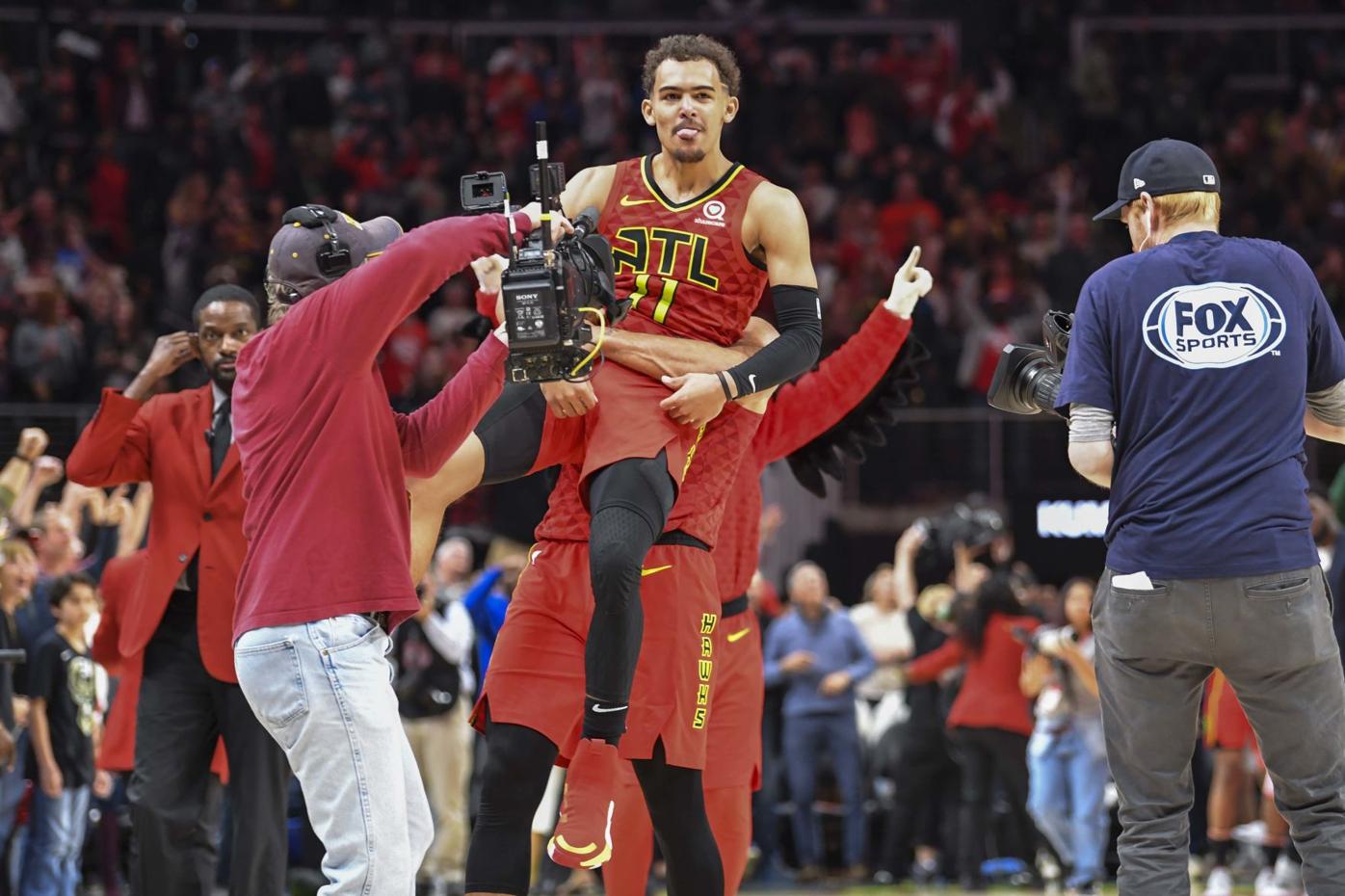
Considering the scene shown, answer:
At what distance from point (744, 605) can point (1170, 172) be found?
2.24 metres

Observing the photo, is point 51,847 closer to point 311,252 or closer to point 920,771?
point 311,252

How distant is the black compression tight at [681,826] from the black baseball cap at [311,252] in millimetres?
1660

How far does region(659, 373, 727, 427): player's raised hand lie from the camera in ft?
17.9

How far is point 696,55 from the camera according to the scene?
18.6 feet

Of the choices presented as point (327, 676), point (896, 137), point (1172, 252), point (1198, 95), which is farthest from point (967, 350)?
point (327, 676)

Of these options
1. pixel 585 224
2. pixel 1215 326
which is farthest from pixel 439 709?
pixel 1215 326

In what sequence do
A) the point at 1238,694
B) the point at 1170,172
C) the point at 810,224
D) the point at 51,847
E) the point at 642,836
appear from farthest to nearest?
the point at 810,224 < the point at 51,847 < the point at 642,836 < the point at 1170,172 < the point at 1238,694

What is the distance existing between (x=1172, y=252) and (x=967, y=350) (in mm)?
11016

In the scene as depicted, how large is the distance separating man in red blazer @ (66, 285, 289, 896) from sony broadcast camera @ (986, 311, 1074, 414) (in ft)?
8.23

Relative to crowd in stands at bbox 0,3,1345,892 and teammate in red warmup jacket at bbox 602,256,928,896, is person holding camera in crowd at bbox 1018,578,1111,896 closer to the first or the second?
crowd in stands at bbox 0,3,1345,892

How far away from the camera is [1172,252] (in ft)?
16.5

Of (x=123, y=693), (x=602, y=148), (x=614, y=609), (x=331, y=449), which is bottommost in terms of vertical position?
(x=123, y=693)

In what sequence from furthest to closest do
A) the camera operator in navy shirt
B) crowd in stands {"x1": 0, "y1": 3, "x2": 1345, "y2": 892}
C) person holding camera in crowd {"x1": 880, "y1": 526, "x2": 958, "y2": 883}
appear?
person holding camera in crowd {"x1": 880, "y1": 526, "x2": 958, "y2": 883}, crowd in stands {"x1": 0, "y1": 3, "x2": 1345, "y2": 892}, the camera operator in navy shirt

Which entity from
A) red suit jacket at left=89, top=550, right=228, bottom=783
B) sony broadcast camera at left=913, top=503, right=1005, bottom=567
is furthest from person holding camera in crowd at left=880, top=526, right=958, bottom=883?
red suit jacket at left=89, top=550, right=228, bottom=783
